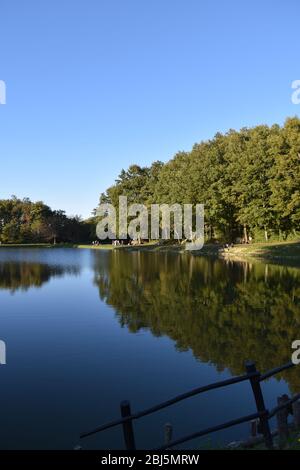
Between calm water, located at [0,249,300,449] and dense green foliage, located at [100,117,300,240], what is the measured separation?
1108 inches

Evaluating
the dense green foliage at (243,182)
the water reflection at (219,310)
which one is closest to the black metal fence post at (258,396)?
the water reflection at (219,310)

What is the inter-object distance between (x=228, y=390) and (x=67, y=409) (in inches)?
146

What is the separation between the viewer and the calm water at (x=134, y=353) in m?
8.93

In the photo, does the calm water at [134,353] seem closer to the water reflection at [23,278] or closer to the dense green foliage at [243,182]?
the water reflection at [23,278]

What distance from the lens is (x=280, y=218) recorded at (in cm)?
5744

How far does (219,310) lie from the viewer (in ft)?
65.9

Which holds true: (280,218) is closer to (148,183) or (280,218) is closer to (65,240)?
(148,183)

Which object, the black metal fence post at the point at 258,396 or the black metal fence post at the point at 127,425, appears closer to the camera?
the black metal fence post at the point at 127,425

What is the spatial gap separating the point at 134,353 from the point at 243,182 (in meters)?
48.6

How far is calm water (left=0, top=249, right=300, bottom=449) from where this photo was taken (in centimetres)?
893

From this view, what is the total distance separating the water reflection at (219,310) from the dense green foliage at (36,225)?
267ft

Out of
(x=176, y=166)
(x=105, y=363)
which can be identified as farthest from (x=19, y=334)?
(x=176, y=166)

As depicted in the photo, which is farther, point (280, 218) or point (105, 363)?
point (280, 218)
